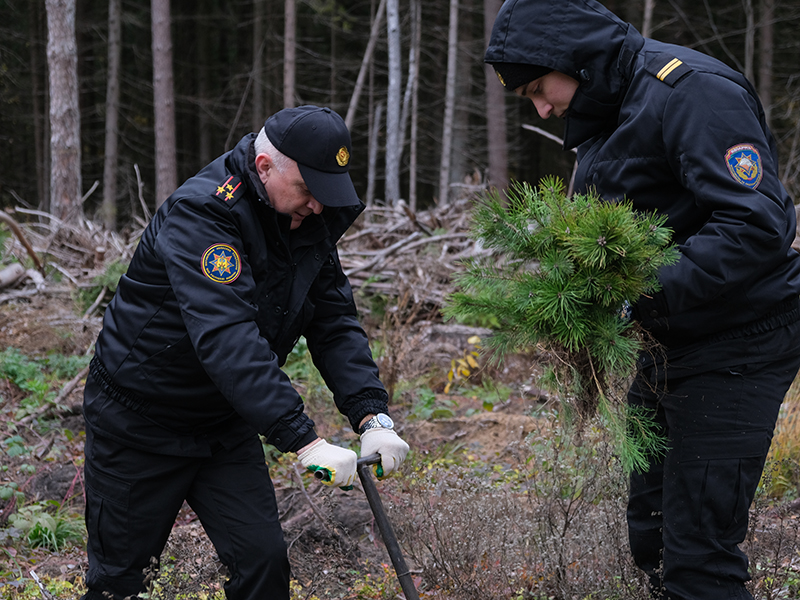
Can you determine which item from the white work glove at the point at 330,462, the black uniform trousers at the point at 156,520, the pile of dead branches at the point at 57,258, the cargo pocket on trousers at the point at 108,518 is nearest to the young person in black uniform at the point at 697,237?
the white work glove at the point at 330,462

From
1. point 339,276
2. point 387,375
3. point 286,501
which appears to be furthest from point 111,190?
point 339,276

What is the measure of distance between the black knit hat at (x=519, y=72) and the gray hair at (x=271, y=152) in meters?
0.74

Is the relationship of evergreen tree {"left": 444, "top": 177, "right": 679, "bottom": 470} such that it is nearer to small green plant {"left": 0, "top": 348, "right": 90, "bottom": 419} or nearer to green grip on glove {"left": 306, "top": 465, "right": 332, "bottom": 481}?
green grip on glove {"left": 306, "top": 465, "right": 332, "bottom": 481}

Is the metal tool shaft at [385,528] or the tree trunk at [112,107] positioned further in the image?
the tree trunk at [112,107]

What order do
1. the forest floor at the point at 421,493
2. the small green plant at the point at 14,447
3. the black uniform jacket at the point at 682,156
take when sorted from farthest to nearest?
the small green plant at the point at 14,447 < the forest floor at the point at 421,493 < the black uniform jacket at the point at 682,156

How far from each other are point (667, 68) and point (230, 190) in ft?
4.53

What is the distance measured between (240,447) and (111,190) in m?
15.0

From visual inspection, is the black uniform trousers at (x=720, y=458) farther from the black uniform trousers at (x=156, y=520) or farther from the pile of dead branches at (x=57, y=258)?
the pile of dead branches at (x=57, y=258)

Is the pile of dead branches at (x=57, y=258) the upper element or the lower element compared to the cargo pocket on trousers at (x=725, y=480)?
lower

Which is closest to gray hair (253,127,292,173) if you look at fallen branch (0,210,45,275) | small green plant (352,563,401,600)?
small green plant (352,563,401,600)

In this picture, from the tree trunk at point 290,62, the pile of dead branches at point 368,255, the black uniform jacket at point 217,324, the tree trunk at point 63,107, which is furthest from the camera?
the tree trunk at point 290,62

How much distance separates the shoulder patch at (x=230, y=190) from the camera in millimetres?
2332

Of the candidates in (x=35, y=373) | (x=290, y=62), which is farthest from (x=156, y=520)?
(x=290, y=62)

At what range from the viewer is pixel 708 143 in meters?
1.95
